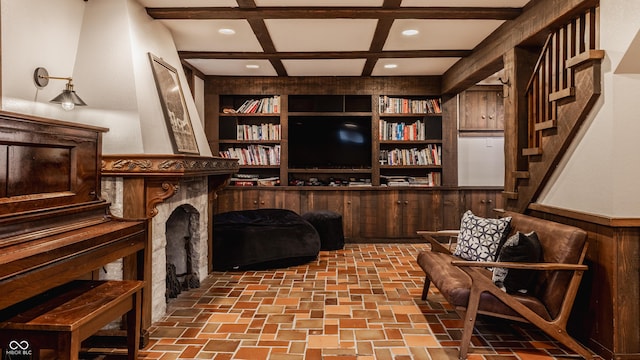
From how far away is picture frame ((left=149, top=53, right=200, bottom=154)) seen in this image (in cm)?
329

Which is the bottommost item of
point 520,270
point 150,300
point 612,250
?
point 150,300

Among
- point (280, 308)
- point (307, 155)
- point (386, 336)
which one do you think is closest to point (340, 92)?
point (307, 155)

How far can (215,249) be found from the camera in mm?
4254

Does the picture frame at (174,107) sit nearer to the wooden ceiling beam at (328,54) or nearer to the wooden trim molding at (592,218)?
the wooden ceiling beam at (328,54)

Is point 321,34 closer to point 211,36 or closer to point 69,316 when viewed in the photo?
point 211,36

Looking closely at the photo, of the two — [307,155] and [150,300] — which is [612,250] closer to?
[150,300]

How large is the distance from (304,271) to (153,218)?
1897 mm

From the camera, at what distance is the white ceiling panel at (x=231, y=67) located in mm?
5047

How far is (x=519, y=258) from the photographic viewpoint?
2361 millimetres

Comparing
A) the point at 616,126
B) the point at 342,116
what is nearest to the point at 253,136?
the point at 342,116

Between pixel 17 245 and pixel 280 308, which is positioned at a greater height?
pixel 17 245

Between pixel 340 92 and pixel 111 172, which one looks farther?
pixel 340 92

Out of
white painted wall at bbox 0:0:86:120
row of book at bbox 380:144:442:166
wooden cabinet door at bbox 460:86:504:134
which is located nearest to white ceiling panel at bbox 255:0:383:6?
white painted wall at bbox 0:0:86:120

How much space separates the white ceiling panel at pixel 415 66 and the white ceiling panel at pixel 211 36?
1.72 m
